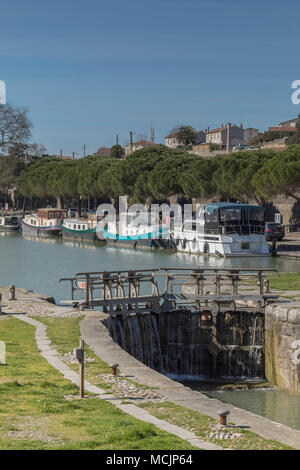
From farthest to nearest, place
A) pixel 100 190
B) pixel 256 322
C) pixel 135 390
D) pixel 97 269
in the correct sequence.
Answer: pixel 100 190
pixel 97 269
pixel 256 322
pixel 135 390

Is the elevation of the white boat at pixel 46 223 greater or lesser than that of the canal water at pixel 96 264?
greater

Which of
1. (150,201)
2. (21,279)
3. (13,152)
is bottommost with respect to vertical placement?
(21,279)

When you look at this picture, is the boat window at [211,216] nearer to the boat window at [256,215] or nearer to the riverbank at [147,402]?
the boat window at [256,215]

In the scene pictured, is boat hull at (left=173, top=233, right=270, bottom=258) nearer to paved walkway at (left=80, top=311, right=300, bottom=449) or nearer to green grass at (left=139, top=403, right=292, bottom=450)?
paved walkway at (left=80, top=311, right=300, bottom=449)

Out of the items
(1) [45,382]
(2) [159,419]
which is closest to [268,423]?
(2) [159,419]

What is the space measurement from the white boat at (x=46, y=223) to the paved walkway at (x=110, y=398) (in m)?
89.8

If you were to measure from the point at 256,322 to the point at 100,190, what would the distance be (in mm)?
97523

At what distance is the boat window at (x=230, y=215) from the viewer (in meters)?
76.3

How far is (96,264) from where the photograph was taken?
70.5 metres

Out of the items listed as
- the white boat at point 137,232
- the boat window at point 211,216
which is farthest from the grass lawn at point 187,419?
the white boat at point 137,232

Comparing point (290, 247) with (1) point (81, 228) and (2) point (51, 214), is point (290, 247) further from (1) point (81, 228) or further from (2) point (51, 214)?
(2) point (51, 214)

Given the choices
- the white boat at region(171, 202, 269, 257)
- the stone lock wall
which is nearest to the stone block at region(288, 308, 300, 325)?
the stone lock wall
